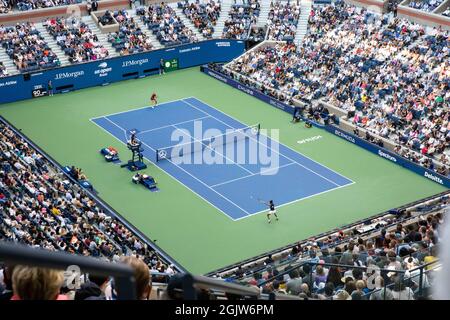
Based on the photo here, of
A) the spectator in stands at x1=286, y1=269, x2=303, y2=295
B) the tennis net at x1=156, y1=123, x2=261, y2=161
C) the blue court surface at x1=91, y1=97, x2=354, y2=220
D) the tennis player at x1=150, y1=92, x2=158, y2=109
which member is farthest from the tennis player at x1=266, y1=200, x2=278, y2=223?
the spectator in stands at x1=286, y1=269, x2=303, y2=295

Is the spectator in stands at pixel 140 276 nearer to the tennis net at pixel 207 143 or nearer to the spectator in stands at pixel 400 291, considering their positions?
the spectator in stands at pixel 400 291

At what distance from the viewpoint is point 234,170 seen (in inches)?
1576

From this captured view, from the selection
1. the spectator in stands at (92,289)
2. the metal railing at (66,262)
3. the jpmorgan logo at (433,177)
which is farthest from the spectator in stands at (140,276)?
the jpmorgan logo at (433,177)

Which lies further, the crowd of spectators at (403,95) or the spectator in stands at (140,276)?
the crowd of spectators at (403,95)

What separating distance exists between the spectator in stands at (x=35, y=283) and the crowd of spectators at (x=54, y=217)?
78.5 ft

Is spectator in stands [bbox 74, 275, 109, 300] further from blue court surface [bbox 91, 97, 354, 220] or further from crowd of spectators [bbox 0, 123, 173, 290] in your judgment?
blue court surface [bbox 91, 97, 354, 220]

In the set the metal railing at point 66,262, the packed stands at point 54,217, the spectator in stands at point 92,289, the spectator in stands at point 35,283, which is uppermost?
the metal railing at point 66,262

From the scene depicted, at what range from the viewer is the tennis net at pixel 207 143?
41706 mm

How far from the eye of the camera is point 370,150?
139 feet

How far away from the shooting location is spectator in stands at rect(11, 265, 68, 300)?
14.7 feet

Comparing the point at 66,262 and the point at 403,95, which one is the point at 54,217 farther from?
the point at 66,262

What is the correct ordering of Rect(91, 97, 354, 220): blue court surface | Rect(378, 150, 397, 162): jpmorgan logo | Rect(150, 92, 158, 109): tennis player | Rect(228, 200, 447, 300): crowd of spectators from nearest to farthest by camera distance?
Rect(228, 200, 447, 300): crowd of spectators, Rect(91, 97, 354, 220): blue court surface, Rect(378, 150, 397, 162): jpmorgan logo, Rect(150, 92, 158, 109): tennis player
